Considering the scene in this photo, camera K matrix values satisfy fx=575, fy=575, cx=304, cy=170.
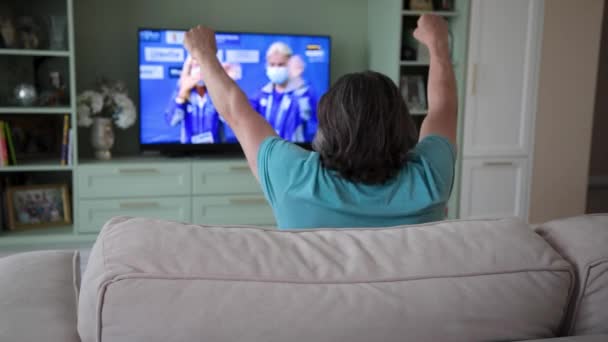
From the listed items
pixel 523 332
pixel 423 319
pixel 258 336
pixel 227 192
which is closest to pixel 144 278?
pixel 258 336

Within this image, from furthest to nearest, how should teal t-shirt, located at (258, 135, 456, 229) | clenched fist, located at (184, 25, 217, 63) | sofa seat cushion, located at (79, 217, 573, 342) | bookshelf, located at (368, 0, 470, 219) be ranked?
bookshelf, located at (368, 0, 470, 219)
clenched fist, located at (184, 25, 217, 63)
teal t-shirt, located at (258, 135, 456, 229)
sofa seat cushion, located at (79, 217, 573, 342)

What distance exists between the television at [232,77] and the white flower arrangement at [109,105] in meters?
0.09

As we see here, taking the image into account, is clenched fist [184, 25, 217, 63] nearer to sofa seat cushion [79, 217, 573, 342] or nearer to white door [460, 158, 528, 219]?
sofa seat cushion [79, 217, 573, 342]

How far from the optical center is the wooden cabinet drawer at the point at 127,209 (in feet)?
12.3

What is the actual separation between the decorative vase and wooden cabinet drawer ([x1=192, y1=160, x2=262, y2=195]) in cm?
62

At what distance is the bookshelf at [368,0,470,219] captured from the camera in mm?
4019

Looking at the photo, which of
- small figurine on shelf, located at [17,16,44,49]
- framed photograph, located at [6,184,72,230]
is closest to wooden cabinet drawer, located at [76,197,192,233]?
framed photograph, located at [6,184,72,230]

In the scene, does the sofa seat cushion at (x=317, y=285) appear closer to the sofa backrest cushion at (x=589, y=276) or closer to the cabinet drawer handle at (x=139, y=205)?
the sofa backrest cushion at (x=589, y=276)

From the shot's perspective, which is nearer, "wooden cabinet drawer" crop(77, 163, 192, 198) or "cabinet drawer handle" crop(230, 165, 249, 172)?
"wooden cabinet drawer" crop(77, 163, 192, 198)

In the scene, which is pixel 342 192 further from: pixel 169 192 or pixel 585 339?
pixel 169 192

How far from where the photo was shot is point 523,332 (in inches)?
29.8

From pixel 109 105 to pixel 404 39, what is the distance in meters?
2.19

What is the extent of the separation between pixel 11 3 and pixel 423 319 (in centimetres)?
399

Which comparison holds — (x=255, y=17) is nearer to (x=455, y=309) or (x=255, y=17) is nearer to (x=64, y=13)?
(x=64, y=13)
